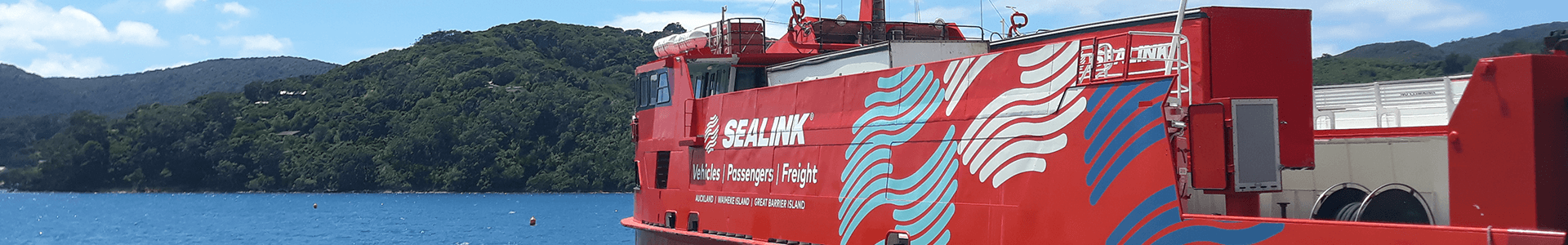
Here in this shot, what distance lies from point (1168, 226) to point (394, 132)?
11836 cm

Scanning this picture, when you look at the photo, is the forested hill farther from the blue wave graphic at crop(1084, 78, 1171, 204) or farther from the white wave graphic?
the blue wave graphic at crop(1084, 78, 1171, 204)

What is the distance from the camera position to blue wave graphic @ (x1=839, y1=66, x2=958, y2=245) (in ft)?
40.5

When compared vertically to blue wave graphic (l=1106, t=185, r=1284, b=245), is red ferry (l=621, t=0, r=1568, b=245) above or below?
above

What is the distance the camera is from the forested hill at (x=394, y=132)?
11612 cm

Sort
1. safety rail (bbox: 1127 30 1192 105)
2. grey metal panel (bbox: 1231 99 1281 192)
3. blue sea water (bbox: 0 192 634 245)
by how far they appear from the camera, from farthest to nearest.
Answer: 1. blue sea water (bbox: 0 192 634 245)
2. grey metal panel (bbox: 1231 99 1281 192)
3. safety rail (bbox: 1127 30 1192 105)

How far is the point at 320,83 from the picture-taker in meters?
142

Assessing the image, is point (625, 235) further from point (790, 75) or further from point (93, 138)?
point (93, 138)

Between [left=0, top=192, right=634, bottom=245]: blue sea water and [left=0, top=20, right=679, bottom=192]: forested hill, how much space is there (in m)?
2.29

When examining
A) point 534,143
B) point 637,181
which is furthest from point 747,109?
point 534,143

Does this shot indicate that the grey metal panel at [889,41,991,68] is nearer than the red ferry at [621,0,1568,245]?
No

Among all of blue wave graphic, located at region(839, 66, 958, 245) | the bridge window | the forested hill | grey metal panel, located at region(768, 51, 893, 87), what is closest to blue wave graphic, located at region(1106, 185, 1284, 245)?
blue wave graphic, located at region(839, 66, 958, 245)

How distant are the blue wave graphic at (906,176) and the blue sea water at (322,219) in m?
42.0

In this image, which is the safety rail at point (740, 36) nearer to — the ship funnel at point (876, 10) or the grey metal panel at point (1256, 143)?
the ship funnel at point (876, 10)

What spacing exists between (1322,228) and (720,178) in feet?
29.0
